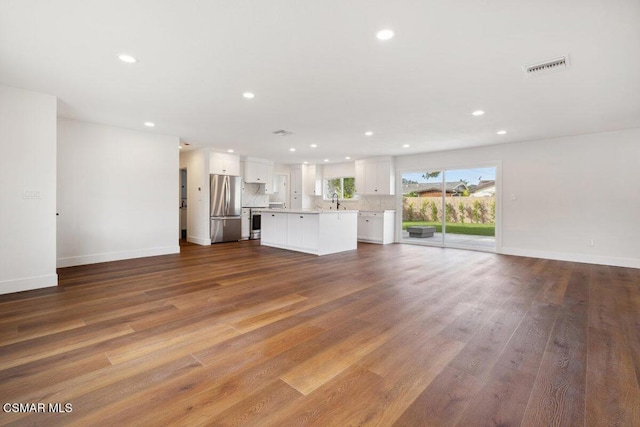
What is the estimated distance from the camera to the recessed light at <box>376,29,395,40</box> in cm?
230

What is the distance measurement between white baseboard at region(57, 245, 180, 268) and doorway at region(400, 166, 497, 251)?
6130mm

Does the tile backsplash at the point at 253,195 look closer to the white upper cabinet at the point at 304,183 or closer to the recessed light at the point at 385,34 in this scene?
the white upper cabinet at the point at 304,183

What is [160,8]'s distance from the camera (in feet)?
6.76

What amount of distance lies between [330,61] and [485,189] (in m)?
5.71

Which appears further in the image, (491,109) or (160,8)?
(491,109)

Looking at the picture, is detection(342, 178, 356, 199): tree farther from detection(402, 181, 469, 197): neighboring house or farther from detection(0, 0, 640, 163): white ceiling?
detection(0, 0, 640, 163): white ceiling

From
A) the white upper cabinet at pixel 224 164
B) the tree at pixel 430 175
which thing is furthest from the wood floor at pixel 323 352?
→ the white upper cabinet at pixel 224 164

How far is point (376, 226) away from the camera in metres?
8.13

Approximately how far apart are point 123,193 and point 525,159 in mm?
8371

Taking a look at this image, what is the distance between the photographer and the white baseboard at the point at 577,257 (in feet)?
16.8

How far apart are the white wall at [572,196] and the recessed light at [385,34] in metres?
5.47

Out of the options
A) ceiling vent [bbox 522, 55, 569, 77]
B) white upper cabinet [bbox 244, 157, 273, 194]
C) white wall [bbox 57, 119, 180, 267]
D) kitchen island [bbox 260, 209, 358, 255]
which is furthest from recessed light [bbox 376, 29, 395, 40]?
white upper cabinet [bbox 244, 157, 273, 194]

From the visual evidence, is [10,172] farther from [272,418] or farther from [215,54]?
[272,418]

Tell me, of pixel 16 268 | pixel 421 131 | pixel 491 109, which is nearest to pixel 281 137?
pixel 421 131
